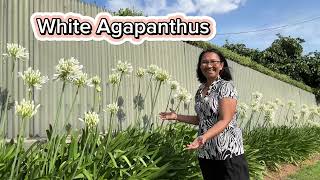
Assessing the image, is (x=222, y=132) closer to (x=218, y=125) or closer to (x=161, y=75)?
(x=218, y=125)

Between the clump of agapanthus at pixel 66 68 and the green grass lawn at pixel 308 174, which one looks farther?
the green grass lawn at pixel 308 174

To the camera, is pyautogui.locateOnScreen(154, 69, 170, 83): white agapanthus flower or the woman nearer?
the woman

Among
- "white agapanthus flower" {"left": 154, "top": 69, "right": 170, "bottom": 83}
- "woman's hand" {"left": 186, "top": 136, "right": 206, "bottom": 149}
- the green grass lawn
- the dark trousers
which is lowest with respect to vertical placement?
the green grass lawn

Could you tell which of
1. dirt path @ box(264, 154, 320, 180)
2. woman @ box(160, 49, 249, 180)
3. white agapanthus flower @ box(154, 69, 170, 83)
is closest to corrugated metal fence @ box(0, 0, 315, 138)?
white agapanthus flower @ box(154, 69, 170, 83)

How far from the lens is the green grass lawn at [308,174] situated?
917 centimetres

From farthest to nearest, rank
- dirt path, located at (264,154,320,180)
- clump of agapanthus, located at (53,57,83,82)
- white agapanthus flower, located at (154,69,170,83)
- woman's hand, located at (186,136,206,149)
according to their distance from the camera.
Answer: dirt path, located at (264,154,320,180) < white agapanthus flower, located at (154,69,170,83) < clump of agapanthus, located at (53,57,83,82) < woman's hand, located at (186,136,206,149)

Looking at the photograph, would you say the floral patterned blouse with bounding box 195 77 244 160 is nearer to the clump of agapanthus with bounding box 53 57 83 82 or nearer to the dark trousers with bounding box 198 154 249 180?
the dark trousers with bounding box 198 154 249 180

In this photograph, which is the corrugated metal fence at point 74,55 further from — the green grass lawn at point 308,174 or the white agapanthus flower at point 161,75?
the green grass lawn at point 308,174

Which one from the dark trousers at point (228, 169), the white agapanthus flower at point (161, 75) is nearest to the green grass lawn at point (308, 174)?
the white agapanthus flower at point (161, 75)

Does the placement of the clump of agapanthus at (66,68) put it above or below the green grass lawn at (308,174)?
above

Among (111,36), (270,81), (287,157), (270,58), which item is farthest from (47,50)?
(270,58)

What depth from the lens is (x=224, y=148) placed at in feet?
13.5

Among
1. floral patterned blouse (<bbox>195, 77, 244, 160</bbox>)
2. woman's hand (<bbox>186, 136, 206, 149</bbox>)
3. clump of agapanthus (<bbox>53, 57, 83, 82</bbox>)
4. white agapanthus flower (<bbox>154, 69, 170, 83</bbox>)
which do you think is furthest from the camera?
white agapanthus flower (<bbox>154, 69, 170, 83</bbox>)

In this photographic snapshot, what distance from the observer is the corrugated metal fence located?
249 inches
